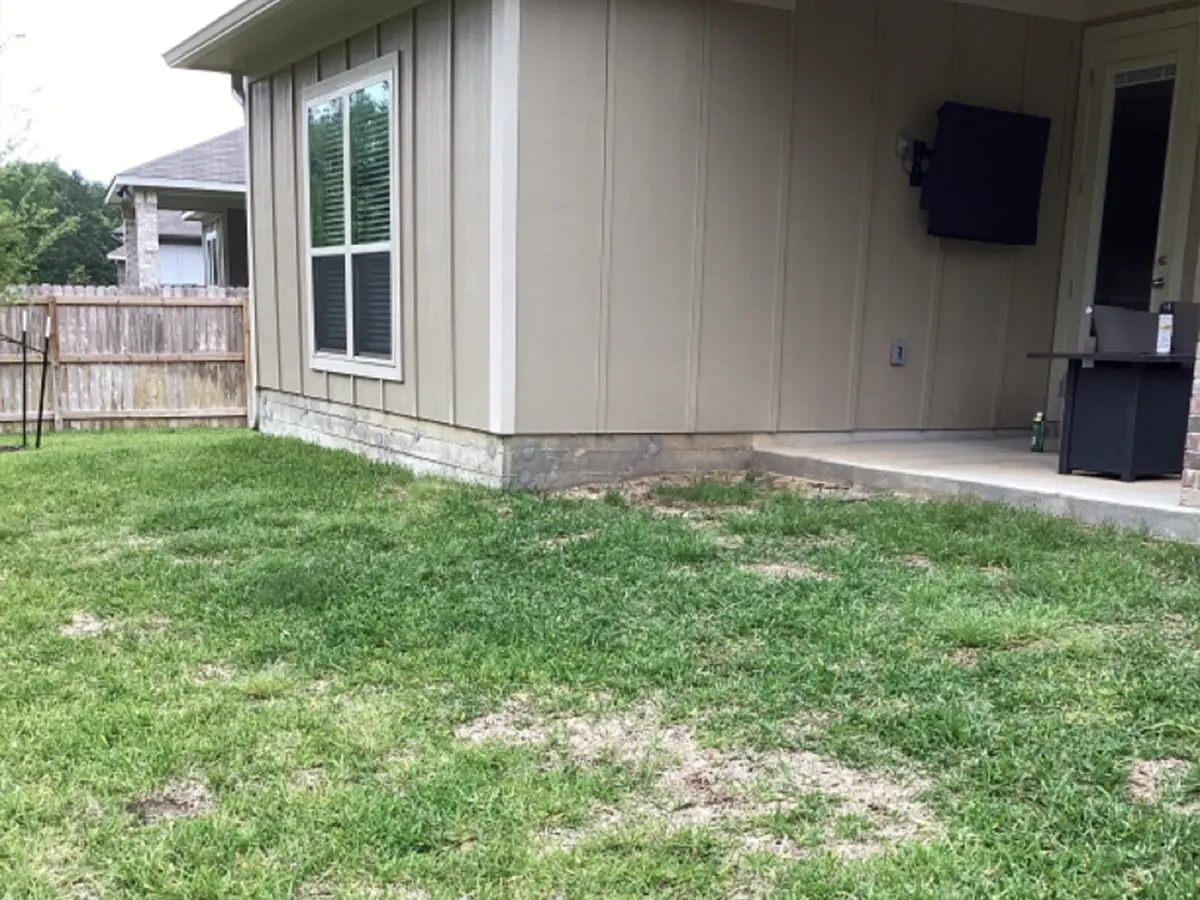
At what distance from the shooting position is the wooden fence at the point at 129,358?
10344 mm

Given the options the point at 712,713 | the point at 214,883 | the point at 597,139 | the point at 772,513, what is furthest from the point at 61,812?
the point at 597,139

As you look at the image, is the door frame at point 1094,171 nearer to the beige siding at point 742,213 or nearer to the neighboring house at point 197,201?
the beige siding at point 742,213

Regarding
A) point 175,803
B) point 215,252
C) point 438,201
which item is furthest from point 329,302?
point 215,252

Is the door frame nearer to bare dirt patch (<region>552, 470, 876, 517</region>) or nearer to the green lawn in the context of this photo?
bare dirt patch (<region>552, 470, 876, 517</region>)

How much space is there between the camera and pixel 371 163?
643 cm

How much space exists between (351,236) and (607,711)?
5001 millimetres

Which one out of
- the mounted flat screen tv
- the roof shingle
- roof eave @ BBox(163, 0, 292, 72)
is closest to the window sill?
roof eave @ BBox(163, 0, 292, 72)

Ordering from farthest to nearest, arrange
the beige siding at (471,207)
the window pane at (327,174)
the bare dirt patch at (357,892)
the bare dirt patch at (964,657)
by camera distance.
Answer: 1. the window pane at (327,174)
2. the beige siding at (471,207)
3. the bare dirt patch at (964,657)
4. the bare dirt patch at (357,892)

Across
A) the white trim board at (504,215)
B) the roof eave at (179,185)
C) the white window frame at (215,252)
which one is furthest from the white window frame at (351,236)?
the white window frame at (215,252)

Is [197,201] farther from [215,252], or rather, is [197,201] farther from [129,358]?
[129,358]

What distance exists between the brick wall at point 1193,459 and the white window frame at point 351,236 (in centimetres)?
419

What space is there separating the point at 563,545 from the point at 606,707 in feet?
5.44

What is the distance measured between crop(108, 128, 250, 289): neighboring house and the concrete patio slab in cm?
942

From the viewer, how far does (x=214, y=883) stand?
1.75 m
